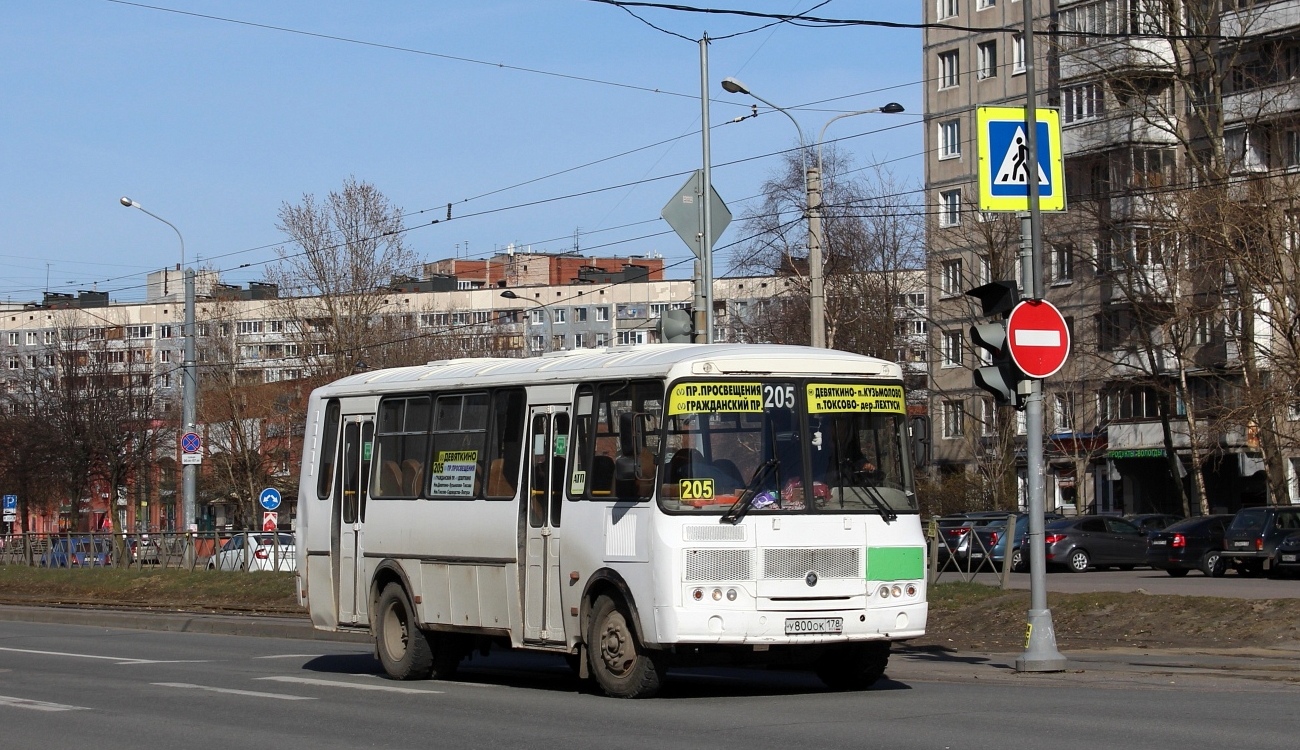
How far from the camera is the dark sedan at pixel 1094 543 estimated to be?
39000 millimetres

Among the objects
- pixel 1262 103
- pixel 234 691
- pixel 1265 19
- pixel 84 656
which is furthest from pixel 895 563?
pixel 1265 19

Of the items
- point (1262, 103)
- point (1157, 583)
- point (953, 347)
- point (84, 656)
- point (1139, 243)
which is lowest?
point (1157, 583)

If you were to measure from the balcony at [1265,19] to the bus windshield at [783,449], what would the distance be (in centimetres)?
4226

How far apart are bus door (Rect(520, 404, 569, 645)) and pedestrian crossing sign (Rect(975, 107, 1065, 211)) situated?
4638mm

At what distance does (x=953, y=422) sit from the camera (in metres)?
68.4

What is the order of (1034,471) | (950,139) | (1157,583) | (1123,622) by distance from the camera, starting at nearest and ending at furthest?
(1034,471)
(1123,622)
(1157,583)
(950,139)

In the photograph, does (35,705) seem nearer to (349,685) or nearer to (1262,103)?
(349,685)

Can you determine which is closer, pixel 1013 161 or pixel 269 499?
pixel 1013 161

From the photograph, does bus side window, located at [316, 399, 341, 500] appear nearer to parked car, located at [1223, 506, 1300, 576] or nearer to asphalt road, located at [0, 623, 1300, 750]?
asphalt road, located at [0, 623, 1300, 750]

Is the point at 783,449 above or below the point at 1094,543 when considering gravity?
above

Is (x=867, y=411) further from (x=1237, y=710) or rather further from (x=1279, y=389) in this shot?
(x=1279, y=389)

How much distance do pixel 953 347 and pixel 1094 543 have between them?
1125 inches

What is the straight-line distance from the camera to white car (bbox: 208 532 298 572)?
36750mm

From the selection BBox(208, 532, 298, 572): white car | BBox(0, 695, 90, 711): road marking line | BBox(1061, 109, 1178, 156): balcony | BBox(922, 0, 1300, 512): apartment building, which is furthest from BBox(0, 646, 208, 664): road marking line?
BBox(1061, 109, 1178, 156): balcony
